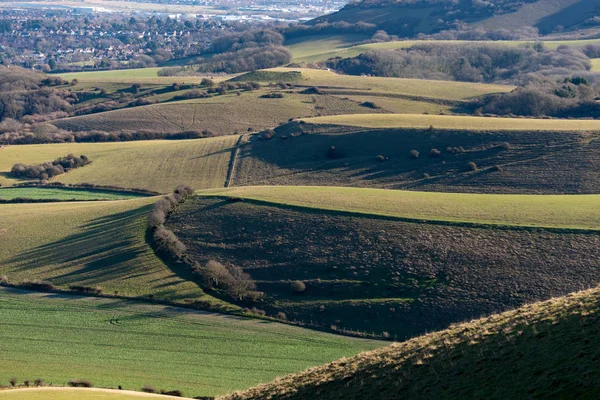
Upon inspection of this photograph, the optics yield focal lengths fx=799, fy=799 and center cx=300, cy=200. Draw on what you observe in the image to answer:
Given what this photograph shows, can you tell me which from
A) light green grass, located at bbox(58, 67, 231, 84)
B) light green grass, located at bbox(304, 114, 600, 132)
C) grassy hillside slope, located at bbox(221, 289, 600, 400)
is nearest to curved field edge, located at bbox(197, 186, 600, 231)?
light green grass, located at bbox(304, 114, 600, 132)

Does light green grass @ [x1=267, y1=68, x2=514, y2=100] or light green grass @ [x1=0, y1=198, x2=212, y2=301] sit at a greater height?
light green grass @ [x1=267, y1=68, x2=514, y2=100]

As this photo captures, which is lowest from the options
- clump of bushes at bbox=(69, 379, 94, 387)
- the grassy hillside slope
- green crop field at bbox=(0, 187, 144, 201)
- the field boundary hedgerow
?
green crop field at bbox=(0, 187, 144, 201)

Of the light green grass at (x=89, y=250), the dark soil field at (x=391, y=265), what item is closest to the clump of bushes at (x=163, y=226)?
the light green grass at (x=89, y=250)

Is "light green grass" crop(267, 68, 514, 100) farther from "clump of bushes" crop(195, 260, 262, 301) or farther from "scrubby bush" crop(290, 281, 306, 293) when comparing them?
"scrubby bush" crop(290, 281, 306, 293)

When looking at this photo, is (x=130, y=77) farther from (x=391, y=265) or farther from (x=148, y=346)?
(x=148, y=346)

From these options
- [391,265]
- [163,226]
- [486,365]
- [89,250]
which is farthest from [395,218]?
[486,365]

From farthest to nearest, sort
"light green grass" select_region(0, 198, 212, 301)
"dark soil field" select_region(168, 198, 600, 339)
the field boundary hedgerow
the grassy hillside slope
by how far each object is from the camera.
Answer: the field boundary hedgerow < "light green grass" select_region(0, 198, 212, 301) < "dark soil field" select_region(168, 198, 600, 339) < the grassy hillside slope

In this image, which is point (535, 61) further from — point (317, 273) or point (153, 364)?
point (153, 364)
